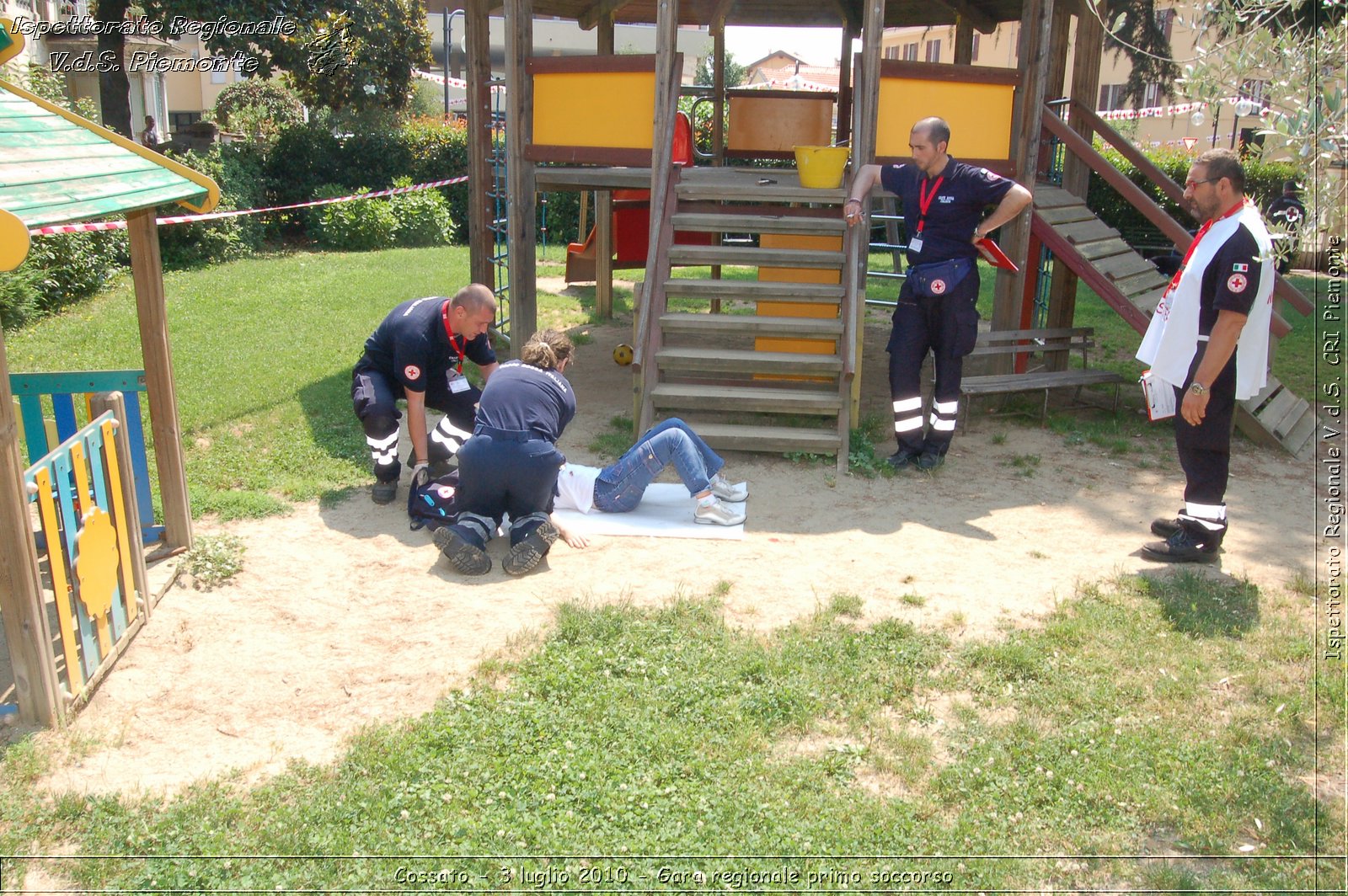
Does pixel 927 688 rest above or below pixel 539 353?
below

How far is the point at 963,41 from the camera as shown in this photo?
1129cm

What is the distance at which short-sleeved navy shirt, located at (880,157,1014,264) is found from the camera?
6887mm

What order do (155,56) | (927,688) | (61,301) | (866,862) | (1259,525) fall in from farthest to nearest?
1. (155,56)
2. (61,301)
3. (1259,525)
4. (927,688)
5. (866,862)

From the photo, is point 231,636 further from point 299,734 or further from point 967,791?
point 967,791

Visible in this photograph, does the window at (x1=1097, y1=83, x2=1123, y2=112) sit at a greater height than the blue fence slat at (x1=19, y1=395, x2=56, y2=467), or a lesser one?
greater

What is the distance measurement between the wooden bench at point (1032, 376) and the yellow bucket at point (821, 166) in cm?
169

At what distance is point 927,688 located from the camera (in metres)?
4.21

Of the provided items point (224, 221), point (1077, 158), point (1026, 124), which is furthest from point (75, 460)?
point (224, 221)

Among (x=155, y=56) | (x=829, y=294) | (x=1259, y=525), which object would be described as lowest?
→ (x=1259, y=525)

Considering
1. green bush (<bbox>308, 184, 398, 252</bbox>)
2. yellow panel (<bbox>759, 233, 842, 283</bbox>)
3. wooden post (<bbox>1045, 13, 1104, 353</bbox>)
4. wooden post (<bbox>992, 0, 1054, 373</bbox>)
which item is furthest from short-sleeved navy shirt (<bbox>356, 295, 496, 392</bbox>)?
green bush (<bbox>308, 184, 398, 252</bbox>)

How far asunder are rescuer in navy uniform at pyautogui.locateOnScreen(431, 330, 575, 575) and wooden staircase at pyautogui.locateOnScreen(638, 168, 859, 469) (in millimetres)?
1912

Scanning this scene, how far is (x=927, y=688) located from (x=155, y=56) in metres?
24.6

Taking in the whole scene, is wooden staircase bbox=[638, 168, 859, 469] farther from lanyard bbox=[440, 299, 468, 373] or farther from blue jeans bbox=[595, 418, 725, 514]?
lanyard bbox=[440, 299, 468, 373]

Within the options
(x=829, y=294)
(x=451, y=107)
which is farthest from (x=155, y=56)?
(x=829, y=294)
